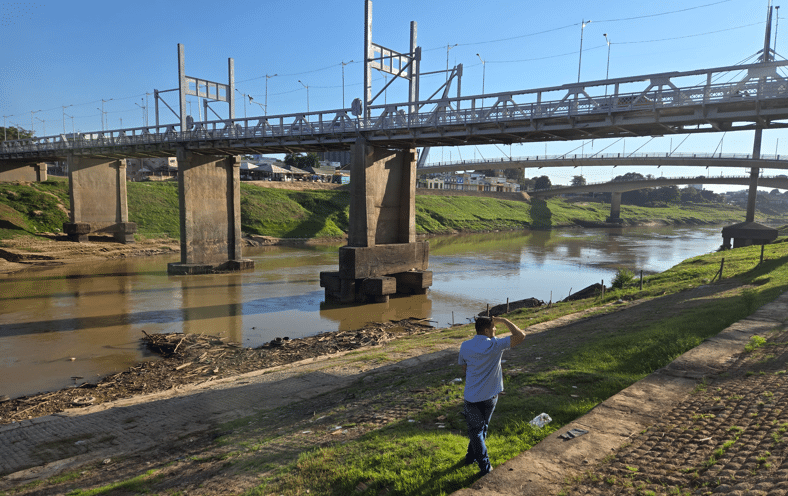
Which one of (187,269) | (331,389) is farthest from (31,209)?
(331,389)

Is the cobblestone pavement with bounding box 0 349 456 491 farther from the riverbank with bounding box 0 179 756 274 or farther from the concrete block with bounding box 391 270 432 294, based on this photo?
the riverbank with bounding box 0 179 756 274

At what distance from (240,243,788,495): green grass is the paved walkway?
39 cm

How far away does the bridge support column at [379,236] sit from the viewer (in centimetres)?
2538

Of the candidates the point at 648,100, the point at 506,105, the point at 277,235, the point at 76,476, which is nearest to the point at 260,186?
the point at 277,235

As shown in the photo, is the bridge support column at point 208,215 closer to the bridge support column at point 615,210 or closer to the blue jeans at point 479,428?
the blue jeans at point 479,428

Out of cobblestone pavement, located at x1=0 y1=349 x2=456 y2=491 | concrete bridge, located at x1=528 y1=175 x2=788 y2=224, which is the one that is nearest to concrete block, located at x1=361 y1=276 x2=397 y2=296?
cobblestone pavement, located at x1=0 y1=349 x2=456 y2=491

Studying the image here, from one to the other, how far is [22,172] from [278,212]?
1147 inches

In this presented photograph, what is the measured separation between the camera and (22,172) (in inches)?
2226

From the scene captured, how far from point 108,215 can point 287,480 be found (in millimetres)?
48600

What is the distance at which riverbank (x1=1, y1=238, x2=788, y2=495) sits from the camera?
556 centimetres

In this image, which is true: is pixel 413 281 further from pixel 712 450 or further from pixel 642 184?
pixel 642 184

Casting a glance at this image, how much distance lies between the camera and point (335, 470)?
5.50 meters

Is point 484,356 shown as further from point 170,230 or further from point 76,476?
point 170,230

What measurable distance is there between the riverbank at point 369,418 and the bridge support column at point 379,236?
11.9 metres
